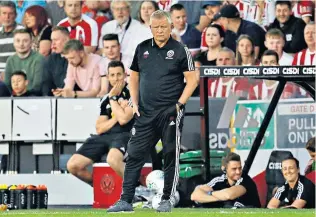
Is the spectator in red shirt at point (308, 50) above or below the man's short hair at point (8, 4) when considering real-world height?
below

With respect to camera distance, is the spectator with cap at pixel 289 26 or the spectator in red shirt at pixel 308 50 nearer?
the spectator in red shirt at pixel 308 50

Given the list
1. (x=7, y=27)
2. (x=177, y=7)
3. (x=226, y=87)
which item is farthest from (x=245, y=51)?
(x=7, y=27)

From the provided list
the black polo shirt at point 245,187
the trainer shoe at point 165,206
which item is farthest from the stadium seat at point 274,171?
the trainer shoe at point 165,206

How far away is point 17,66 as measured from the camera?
1616cm

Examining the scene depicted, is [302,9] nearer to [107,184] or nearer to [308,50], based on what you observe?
[308,50]

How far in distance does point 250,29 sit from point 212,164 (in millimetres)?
2646

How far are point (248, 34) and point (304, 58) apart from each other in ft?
3.23

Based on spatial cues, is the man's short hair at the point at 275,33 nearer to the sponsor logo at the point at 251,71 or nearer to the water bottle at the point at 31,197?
the sponsor logo at the point at 251,71

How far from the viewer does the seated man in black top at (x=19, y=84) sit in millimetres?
15672

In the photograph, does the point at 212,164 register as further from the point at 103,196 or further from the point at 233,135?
the point at 103,196

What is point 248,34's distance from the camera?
1538cm

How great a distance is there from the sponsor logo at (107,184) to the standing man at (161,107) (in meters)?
4.39

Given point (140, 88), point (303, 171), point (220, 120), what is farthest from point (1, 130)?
point (140, 88)

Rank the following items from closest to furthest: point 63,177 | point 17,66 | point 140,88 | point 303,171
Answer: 1. point 140,88
2. point 303,171
3. point 63,177
4. point 17,66
